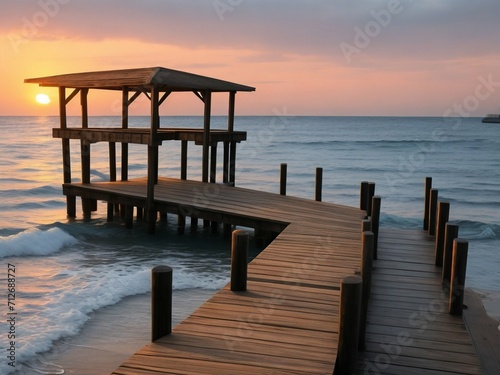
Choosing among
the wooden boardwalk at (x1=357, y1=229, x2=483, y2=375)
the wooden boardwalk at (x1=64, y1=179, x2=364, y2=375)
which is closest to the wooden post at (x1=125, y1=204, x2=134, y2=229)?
the wooden boardwalk at (x1=64, y1=179, x2=364, y2=375)

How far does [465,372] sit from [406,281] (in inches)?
114

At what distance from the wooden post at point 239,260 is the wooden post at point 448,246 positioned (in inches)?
119

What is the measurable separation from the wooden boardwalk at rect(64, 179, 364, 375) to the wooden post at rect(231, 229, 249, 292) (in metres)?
0.12

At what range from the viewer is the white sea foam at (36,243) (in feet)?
A: 43.0

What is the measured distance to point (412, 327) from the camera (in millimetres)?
6266

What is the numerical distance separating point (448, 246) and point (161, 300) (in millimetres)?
4459

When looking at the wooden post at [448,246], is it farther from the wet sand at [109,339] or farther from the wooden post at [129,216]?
the wooden post at [129,216]

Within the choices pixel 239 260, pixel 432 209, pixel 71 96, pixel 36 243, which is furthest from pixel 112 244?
pixel 239 260

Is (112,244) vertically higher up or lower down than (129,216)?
lower down

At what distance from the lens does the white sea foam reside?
13117 mm

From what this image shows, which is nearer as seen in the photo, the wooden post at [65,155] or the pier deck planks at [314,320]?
the pier deck planks at [314,320]

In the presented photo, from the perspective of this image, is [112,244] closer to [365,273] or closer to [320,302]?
[320,302]

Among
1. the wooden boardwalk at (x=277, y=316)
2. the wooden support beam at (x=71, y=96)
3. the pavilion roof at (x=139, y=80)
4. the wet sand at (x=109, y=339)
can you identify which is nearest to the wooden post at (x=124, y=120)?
the pavilion roof at (x=139, y=80)

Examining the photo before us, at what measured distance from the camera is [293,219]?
11352 mm
